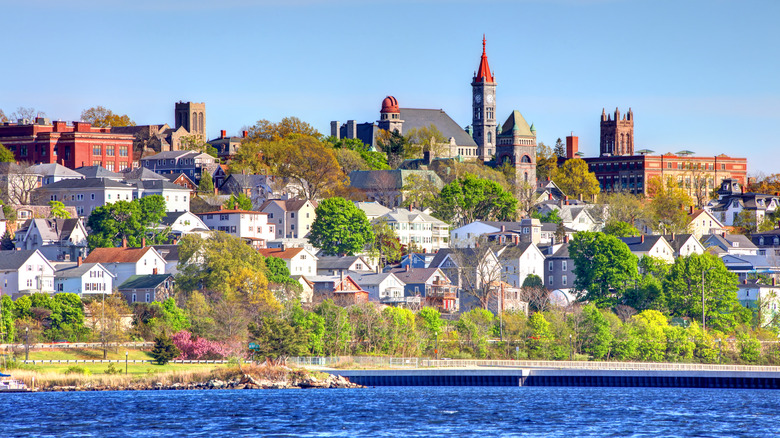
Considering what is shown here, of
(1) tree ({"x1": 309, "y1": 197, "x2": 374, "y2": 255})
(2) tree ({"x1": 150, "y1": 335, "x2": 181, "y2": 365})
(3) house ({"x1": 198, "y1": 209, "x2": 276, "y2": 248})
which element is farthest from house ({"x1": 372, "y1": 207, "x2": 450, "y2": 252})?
(2) tree ({"x1": 150, "y1": 335, "x2": 181, "y2": 365})

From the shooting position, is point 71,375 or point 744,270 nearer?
point 71,375

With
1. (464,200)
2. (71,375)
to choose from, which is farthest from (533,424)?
(464,200)

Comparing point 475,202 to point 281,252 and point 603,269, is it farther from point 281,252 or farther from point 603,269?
point 603,269

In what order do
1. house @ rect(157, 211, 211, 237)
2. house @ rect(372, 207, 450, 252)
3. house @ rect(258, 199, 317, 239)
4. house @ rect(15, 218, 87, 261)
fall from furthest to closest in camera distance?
house @ rect(372, 207, 450, 252), house @ rect(258, 199, 317, 239), house @ rect(157, 211, 211, 237), house @ rect(15, 218, 87, 261)

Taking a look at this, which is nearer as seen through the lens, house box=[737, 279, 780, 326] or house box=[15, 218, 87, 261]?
house box=[737, 279, 780, 326]

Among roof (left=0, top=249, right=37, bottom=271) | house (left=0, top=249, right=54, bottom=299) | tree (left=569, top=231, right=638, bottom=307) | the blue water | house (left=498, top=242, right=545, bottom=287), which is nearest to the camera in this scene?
the blue water

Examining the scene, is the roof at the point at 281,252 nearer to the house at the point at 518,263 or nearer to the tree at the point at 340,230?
the tree at the point at 340,230

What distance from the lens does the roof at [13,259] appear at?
116688 millimetres

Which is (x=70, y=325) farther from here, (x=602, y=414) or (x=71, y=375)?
(x=602, y=414)

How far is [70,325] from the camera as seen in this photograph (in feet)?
331

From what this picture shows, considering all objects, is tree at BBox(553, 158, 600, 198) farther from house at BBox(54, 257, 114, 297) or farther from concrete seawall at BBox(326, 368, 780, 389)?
concrete seawall at BBox(326, 368, 780, 389)

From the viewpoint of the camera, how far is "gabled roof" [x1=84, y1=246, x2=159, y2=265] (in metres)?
120

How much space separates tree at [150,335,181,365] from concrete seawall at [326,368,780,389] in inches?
435

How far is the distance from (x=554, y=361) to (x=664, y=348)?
35.1 ft
